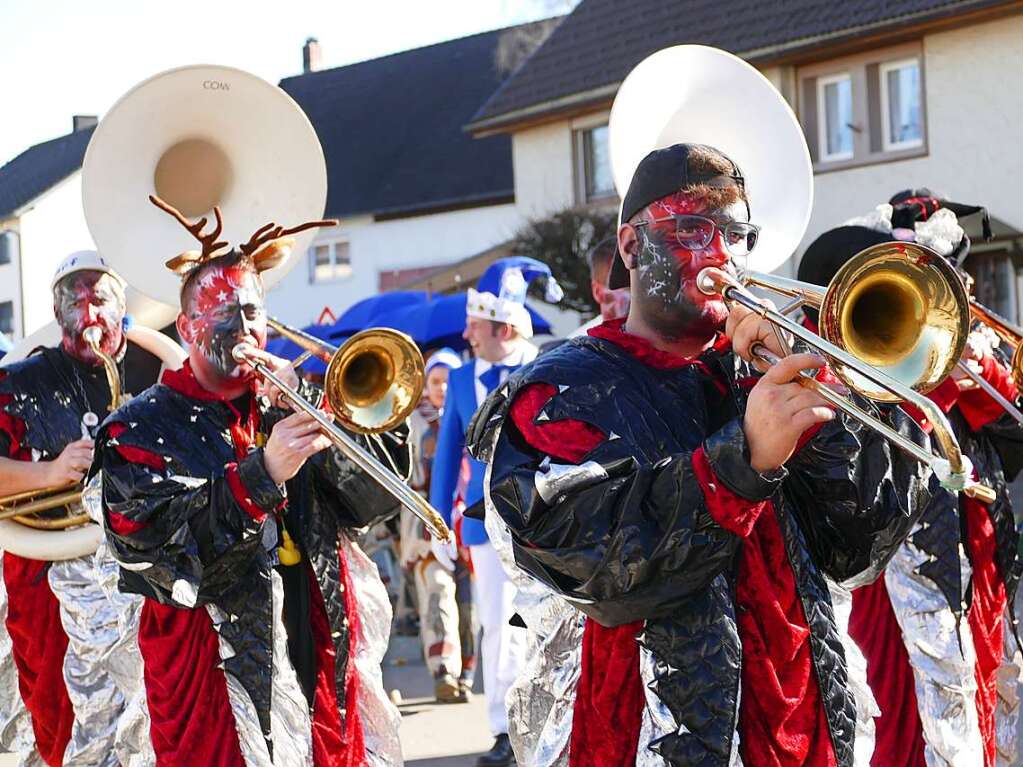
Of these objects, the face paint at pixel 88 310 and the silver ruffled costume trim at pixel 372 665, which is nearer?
the silver ruffled costume trim at pixel 372 665

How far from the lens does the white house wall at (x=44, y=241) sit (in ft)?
119

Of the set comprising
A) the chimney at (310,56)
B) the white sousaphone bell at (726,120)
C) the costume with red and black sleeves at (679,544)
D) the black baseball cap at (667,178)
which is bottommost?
the costume with red and black sleeves at (679,544)

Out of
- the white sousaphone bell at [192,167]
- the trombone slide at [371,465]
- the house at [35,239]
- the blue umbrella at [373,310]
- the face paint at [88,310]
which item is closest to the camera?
the trombone slide at [371,465]

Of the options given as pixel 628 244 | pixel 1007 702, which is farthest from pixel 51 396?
pixel 1007 702

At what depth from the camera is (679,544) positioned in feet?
9.24

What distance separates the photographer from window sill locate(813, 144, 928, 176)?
1645 cm

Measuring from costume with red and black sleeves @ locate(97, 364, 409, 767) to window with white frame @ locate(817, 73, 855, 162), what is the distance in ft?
44.8

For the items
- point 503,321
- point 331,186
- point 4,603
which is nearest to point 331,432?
point 4,603

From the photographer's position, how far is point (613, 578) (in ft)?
9.34

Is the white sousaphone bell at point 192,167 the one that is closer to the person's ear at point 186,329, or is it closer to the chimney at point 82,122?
the person's ear at point 186,329

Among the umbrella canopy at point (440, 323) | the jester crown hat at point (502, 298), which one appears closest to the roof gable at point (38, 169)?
the umbrella canopy at point (440, 323)

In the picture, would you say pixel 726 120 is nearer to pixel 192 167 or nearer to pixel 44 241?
pixel 192 167

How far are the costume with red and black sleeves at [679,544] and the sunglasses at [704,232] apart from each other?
22 centimetres

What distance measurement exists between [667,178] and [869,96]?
14.3m
